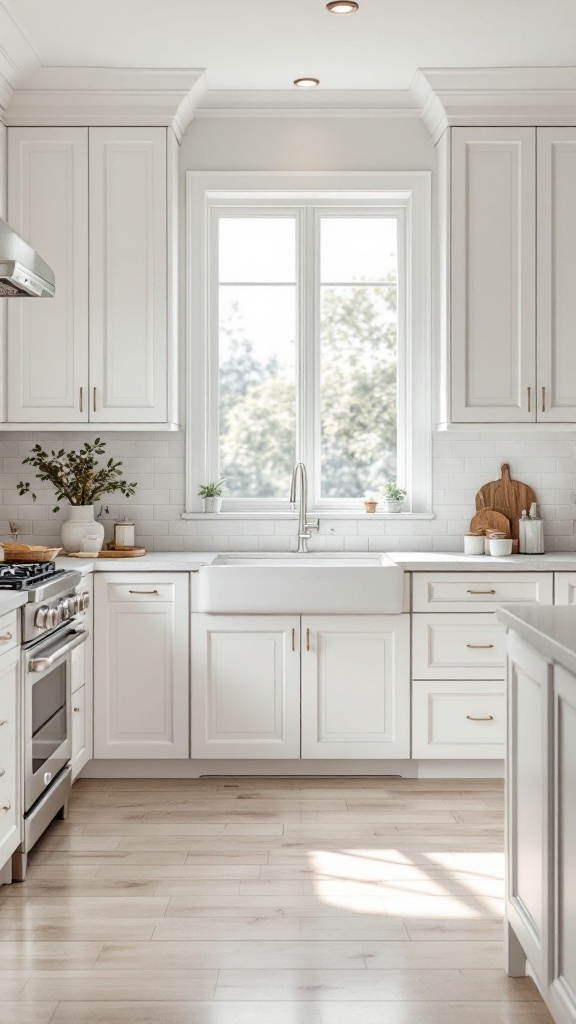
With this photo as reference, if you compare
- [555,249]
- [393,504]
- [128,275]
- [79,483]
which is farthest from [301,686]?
[555,249]

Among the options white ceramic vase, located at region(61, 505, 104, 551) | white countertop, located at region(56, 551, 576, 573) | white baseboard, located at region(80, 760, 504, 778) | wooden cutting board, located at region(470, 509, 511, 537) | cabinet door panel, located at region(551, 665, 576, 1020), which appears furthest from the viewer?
wooden cutting board, located at region(470, 509, 511, 537)

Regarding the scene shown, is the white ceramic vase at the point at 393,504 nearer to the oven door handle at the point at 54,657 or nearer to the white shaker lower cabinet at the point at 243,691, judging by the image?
the white shaker lower cabinet at the point at 243,691

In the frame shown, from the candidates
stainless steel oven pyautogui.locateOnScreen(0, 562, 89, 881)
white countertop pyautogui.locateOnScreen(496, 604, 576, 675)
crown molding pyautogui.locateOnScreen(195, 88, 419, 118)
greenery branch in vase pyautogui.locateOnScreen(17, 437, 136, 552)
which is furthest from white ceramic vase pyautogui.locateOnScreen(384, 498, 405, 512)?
white countertop pyautogui.locateOnScreen(496, 604, 576, 675)

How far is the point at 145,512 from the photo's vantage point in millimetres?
4465

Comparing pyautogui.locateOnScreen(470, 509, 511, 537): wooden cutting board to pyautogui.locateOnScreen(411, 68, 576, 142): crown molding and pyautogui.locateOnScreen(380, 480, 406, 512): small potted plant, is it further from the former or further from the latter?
pyautogui.locateOnScreen(411, 68, 576, 142): crown molding

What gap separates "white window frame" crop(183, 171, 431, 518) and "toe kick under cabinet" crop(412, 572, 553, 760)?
667 mm

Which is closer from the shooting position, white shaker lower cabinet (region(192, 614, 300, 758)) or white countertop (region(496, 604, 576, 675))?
white countertop (region(496, 604, 576, 675))

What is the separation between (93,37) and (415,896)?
3.39 metres

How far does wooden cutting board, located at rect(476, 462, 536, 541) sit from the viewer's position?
4434 millimetres

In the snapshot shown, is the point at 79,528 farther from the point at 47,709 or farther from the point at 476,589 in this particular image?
the point at 476,589

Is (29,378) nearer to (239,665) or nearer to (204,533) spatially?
(204,533)

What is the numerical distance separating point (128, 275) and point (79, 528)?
115 centimetres

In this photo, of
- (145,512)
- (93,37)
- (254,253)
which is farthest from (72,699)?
(93,37)

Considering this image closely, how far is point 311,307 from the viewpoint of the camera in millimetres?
4531
